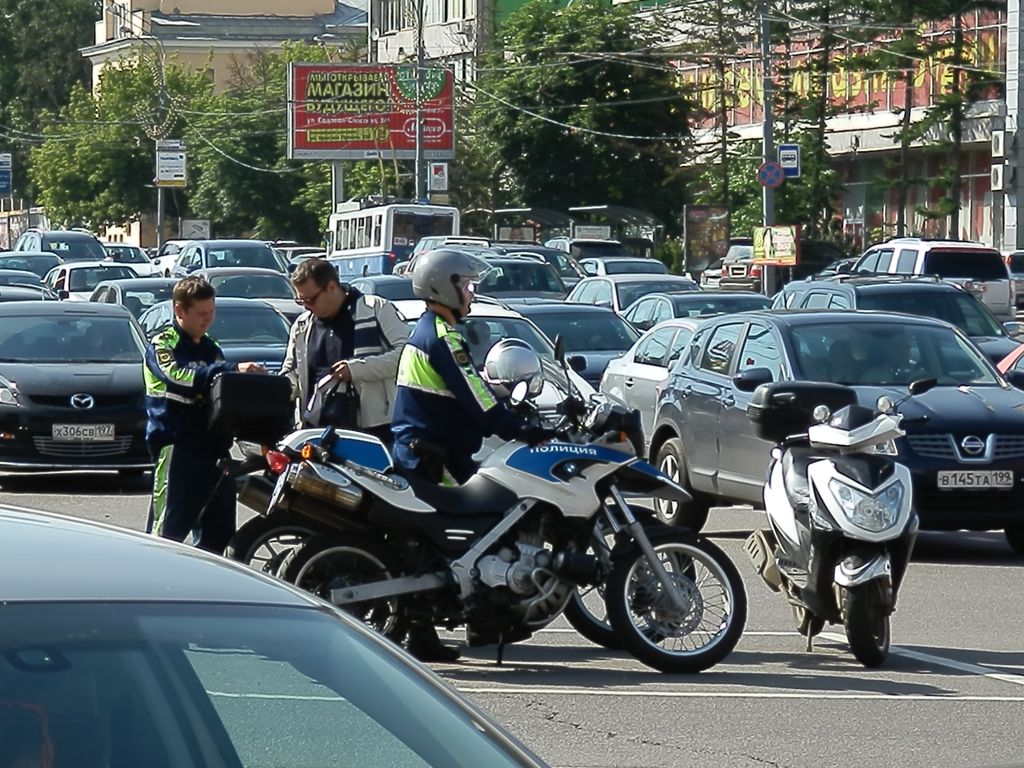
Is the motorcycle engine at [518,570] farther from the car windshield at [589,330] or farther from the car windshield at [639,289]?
the car windshield at [639,289]

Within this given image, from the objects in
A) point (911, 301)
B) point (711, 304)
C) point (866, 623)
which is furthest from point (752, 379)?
point (711, 304)

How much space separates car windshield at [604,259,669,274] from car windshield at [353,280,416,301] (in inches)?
713

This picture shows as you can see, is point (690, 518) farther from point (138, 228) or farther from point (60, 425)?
point (138, 228)

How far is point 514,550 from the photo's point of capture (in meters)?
9.25

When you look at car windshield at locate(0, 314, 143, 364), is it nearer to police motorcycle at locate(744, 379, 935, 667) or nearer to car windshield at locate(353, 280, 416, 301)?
car windshield at locate(353, 280, 416, 301)

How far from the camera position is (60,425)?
58.3 ft

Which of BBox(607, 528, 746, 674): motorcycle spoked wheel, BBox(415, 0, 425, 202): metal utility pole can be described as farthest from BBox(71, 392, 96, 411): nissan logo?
BBox(415, 0, 425, 202): metal utility pole

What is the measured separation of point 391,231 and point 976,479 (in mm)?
37631

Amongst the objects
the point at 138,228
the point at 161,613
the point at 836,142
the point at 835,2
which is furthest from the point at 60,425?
the point at 138,228

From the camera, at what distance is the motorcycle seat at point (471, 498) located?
363 inches

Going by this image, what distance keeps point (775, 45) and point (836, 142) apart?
455 cm

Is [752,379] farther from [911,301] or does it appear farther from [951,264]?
[951,264]

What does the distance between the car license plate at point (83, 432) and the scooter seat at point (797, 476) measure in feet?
28.8

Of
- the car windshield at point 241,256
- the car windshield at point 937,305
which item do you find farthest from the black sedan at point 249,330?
the car windshield at point 241,256
